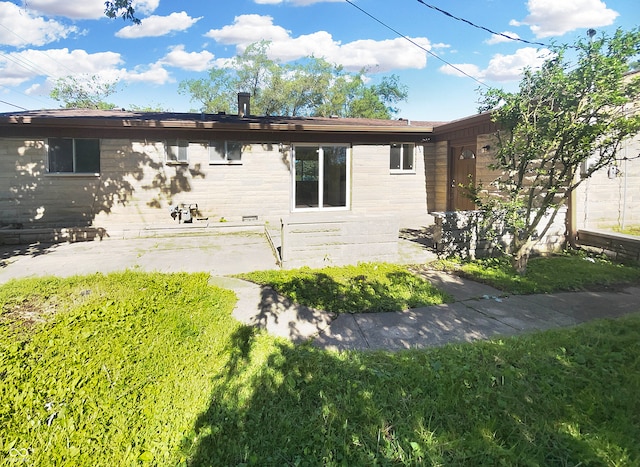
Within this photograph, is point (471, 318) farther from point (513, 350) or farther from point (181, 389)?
point (181, 389)

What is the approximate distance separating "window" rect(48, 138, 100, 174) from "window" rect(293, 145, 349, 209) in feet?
18.3

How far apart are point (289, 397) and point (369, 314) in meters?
1.89

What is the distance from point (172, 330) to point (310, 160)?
28.7 ft

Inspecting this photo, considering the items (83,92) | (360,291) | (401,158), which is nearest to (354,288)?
(360,291)

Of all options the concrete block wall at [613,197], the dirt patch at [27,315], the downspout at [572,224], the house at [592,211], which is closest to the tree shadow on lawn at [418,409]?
the dirt patch at [27,315]

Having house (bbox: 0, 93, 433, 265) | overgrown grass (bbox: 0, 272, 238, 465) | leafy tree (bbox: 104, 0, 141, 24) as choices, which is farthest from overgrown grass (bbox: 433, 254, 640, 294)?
leafy tree (bbox: 104, 0, 141, 24)

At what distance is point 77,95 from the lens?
4000 cm

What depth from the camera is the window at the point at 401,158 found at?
488 inches

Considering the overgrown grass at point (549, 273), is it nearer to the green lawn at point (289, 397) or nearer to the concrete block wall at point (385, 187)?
the green lawn at point (289, 397)

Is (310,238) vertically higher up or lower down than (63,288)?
higher up

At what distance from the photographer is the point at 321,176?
11.7m

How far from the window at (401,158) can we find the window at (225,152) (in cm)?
504

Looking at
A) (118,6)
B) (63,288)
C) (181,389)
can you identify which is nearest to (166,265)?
(63,288)

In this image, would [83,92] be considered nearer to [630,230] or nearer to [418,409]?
[630,230]
